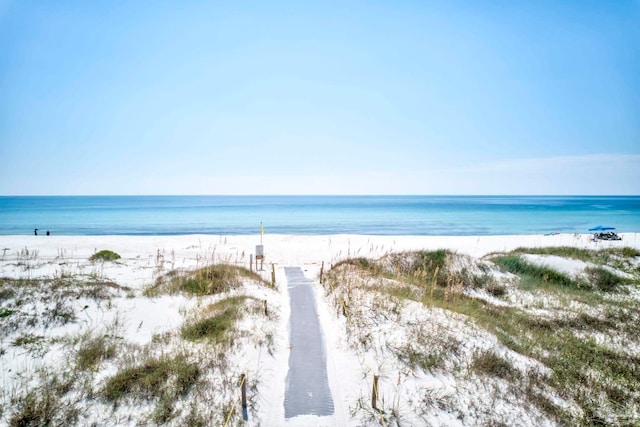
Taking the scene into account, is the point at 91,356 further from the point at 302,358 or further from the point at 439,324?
the point at 439,324

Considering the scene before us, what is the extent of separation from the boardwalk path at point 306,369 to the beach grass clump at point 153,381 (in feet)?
8.10

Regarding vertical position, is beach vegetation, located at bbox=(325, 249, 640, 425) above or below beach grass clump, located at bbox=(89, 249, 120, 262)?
below

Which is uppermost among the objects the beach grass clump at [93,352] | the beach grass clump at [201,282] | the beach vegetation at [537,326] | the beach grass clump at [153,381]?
the beach grass clump at [201,282]

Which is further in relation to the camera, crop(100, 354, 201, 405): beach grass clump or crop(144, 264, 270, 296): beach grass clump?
crop(144, 264, 270, 296): beach grass clump

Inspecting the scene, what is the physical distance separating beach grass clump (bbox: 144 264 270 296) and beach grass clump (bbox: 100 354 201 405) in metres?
5.75

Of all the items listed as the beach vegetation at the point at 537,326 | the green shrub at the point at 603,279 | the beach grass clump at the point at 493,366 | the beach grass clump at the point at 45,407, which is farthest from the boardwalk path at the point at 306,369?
the green shrub at the point at 603,279

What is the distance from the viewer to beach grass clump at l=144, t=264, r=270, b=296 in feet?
45.2

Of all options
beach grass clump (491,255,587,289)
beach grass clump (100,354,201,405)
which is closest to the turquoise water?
beach grass clump (491,255,587,289)

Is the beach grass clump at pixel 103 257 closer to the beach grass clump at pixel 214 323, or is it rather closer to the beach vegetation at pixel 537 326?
the beach grass clump at pixel 214 323

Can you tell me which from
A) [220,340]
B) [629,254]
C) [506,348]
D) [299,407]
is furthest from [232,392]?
[629,254]

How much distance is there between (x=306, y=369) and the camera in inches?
337

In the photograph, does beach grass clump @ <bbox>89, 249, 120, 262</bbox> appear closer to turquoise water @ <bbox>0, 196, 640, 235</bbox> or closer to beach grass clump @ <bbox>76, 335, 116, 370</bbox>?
beach grass clump @ <bbox>76, 335, 116, 370</bbox>

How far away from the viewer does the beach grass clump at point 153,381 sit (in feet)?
23.4

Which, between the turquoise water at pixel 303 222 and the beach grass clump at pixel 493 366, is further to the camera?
the turquoise water at pixel 303 222
